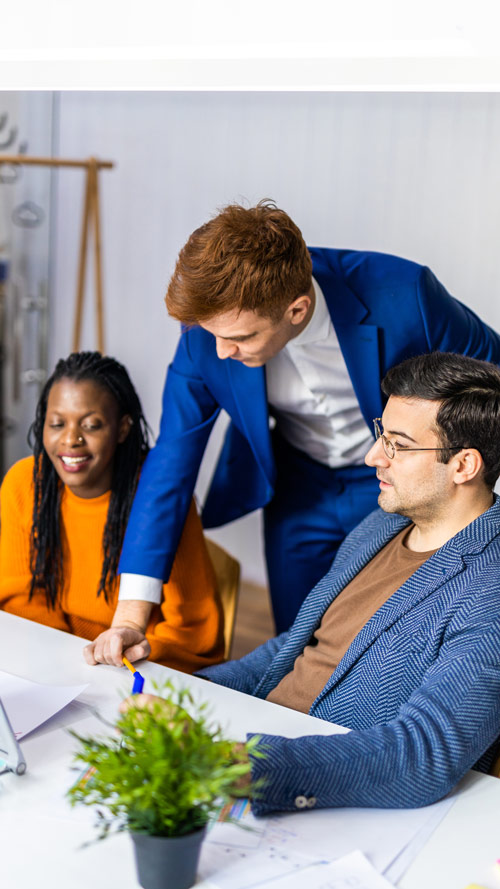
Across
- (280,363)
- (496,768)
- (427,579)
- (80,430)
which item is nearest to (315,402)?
(280,363)

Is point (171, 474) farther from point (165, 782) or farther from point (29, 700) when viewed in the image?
point (165, 782)

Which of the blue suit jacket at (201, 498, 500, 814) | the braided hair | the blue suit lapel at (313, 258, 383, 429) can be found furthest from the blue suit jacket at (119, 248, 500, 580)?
the blue suit jacket at (201, 498, 500, 814)

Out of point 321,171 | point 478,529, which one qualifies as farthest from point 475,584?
point 321,171

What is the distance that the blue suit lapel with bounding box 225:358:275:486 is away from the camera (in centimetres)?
212

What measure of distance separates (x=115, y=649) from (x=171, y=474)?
545mm

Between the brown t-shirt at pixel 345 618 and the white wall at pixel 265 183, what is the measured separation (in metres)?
2.02

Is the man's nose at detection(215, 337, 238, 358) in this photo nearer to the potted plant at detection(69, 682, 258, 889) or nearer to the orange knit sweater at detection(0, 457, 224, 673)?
the orange knit sweater at detection(0, 457, 224, 673)

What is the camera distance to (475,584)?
1.50 m

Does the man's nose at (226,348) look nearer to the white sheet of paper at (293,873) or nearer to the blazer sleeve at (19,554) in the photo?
the blazer sleeve at (19,554)

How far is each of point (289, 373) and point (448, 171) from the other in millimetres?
1811

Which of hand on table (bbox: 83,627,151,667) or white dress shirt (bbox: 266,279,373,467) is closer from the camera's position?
hand on table (bbox: 83,627,151,667)

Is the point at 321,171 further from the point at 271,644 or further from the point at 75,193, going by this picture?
the point at 271,644

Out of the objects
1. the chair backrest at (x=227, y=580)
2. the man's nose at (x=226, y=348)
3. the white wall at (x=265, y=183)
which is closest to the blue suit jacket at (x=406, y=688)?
the chair backrest at (x=227, y=580)

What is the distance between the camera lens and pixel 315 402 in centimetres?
219
